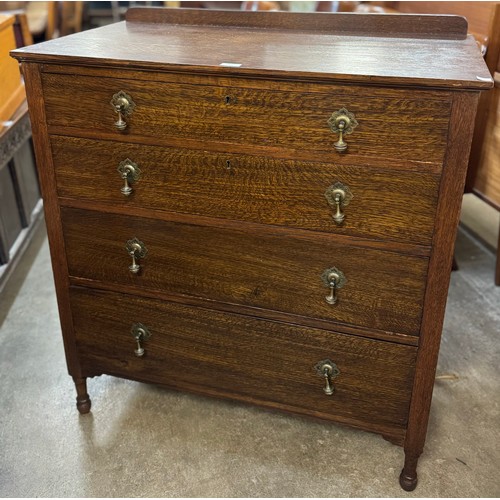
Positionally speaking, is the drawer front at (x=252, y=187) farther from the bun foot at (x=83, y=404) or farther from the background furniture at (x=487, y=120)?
the background furniture at (x=487, y=120)

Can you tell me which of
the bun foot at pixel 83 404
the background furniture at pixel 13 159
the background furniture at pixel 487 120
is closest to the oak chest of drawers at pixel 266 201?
the bun foot at pixel 83 404

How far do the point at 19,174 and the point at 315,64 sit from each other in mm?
1562

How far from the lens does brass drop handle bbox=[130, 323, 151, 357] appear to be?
5.18 feet

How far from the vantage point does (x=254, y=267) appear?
4.61ft

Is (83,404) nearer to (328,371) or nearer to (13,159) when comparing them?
(328,371)

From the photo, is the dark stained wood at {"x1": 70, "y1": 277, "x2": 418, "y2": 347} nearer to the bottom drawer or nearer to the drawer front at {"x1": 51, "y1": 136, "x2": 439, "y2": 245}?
the bottom drawer

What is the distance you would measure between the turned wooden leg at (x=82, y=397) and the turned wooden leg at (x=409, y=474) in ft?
2.81

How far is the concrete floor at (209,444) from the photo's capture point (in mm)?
1518

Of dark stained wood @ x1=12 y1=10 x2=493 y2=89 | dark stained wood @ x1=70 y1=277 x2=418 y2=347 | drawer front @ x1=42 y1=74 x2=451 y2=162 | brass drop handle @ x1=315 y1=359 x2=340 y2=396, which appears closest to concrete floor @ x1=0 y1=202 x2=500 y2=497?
brass drop handle @ x1=315 y1=359 x2=340 y2=396

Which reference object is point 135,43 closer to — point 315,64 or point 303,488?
point 315,64

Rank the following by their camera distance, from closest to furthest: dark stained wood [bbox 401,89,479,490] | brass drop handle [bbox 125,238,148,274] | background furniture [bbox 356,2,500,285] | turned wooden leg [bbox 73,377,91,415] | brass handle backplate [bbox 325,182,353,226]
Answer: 1. dark stained wood [bbox 401,89,479,490]
2. brass handle backplate [bbox 325,182,353,226]
3. brass drop handle [bbox 125,238,148,274]
4. turned wooden leg [bbox 73,377,91,415]
5. background furniture [bbox 356,2,500,285]

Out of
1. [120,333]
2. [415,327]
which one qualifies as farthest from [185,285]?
[415,327]

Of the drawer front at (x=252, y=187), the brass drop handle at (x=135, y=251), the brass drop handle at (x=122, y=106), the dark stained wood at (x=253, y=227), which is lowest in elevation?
the brass drop handle at (x=135, y=251)

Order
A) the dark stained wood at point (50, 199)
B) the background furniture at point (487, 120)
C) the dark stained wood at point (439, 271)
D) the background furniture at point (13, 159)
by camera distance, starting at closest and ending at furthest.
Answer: the dark stained wood at point (439, 271), the dark stained wood at point (50, 199), the background furniture at point (487, 120), the background furniture at point (13, 159)
